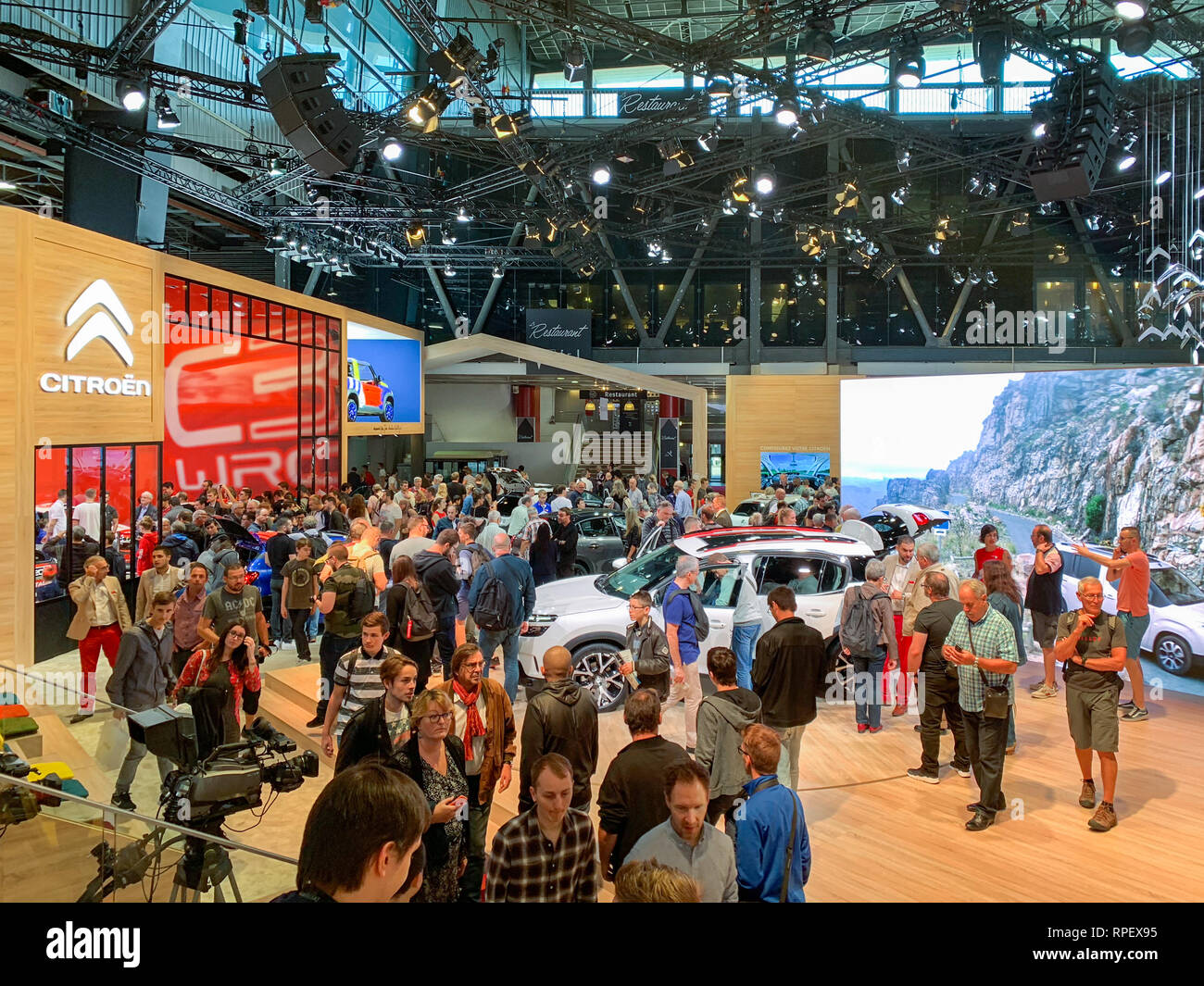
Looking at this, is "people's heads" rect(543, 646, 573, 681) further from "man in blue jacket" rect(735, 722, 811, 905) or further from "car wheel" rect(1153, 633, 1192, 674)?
"car wheel" rect(1153, 633, 1192, 674)

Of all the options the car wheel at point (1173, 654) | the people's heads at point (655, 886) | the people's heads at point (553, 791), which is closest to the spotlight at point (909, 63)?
the car wheel at point (1173, 654)

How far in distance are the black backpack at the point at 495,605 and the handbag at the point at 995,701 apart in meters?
3.53

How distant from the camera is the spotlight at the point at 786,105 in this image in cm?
1126

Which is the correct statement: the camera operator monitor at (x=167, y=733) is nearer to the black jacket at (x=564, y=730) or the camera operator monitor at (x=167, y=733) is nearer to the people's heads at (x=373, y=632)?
the people's heads at (x=373, y=632)

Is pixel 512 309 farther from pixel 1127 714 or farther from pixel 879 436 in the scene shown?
pixel 1127 714

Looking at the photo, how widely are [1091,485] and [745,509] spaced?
7417 millimetres

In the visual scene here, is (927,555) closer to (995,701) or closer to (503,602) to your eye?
(995,701)

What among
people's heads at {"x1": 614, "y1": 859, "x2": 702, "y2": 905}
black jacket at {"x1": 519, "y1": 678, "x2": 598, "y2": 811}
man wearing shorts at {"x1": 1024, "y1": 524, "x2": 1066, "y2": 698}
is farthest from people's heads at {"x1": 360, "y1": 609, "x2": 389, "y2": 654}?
man wearing shorts at {"x1": 1024, "y1": 524, "x2": 1066, "y2": 698}

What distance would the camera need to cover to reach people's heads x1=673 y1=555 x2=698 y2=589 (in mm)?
6358

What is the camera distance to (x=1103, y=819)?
Answer: 17.5ft

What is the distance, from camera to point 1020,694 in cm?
833

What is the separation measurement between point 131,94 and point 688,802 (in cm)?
1203

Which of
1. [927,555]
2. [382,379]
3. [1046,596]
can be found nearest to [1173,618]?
[1046,596]
